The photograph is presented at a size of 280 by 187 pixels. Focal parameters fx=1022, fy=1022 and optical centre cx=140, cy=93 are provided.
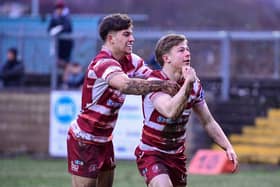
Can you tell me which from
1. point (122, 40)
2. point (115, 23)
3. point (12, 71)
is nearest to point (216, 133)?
point (122, 40)

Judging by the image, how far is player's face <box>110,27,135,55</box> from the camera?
9617 millimetres

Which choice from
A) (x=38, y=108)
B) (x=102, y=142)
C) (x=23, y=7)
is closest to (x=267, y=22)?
(x=23, y=7)

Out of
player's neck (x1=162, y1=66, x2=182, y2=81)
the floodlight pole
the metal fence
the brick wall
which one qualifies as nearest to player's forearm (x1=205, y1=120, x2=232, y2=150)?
player's neck (x1=162, y1=66, x2=182, y2=81)

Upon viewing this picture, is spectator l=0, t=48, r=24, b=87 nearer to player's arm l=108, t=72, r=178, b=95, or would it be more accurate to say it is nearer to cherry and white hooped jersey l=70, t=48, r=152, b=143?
cherry and white hooped jersey l=70, t=48, r=152, b=143

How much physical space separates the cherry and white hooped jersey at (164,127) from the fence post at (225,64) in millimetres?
11281

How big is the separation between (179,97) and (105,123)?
4.49 ft

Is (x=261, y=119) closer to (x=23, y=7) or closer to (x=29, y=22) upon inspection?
(x=29, y=22)

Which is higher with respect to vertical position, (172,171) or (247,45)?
(172,171)

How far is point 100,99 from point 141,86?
0.71 metres

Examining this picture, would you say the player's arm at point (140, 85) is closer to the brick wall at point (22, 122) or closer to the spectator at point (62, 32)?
the spectator at point (62, 32)

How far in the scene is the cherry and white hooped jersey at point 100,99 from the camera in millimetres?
9594

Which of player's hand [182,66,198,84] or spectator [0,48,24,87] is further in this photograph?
spectator [0,48,24,87]

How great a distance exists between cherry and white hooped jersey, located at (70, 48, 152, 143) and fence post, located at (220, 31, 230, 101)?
10861mm

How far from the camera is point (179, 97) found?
8.59m
